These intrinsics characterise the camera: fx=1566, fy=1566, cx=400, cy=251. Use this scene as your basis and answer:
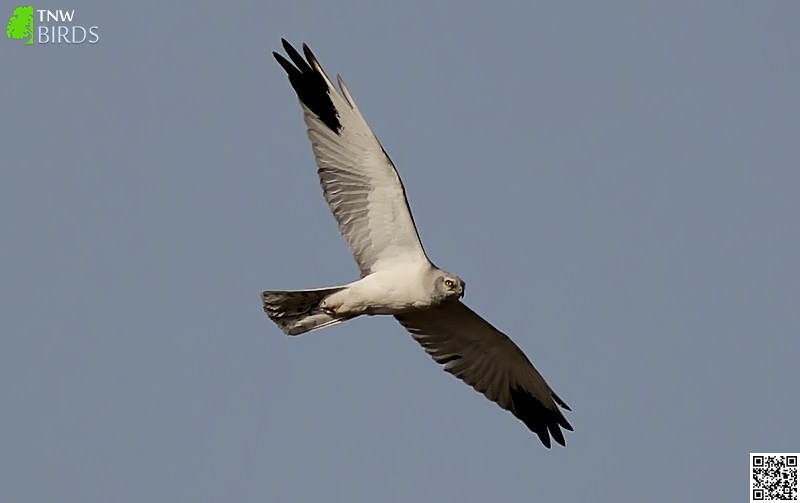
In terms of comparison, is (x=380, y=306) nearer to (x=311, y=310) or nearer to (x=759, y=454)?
(x=311, y=310)

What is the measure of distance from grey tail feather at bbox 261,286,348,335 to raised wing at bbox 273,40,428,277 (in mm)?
749

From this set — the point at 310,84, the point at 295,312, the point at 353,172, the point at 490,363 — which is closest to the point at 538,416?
the point at 490,363

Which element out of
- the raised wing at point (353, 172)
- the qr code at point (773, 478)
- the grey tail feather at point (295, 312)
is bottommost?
the qr code at point (773, 478)

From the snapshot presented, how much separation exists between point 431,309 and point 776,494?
4.05 meters

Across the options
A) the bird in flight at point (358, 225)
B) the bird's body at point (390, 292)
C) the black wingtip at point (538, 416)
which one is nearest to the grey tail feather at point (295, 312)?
the bird in flight at point (358, 225)

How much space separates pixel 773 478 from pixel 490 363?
10.6 feet

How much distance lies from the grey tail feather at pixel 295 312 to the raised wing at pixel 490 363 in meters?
1.11

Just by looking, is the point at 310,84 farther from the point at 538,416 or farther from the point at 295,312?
the point at 538,416

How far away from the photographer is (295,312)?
52.9ft

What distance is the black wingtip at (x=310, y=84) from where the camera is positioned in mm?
15469

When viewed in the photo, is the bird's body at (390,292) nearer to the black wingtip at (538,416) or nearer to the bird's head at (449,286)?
the bird's head at (449,286)

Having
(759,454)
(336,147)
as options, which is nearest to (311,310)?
(336,147)

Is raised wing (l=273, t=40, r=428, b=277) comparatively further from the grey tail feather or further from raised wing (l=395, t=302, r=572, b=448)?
raised wing (l=395, t=302, r=572, b=448)

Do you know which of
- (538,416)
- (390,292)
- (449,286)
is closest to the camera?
(449,286)
